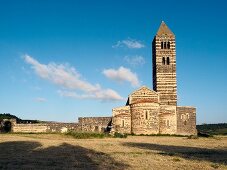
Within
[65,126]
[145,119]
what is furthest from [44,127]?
[145,119]

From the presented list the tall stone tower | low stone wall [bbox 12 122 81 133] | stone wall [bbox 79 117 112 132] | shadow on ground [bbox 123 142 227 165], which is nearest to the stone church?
the tall stone tower

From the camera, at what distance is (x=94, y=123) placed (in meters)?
59.9

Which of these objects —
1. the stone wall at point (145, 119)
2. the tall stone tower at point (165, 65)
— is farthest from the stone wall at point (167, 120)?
the tall stone tower at point (165, 65)

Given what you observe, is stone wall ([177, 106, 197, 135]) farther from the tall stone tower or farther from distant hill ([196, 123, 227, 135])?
distant hill ([196, 123, 227, 135])

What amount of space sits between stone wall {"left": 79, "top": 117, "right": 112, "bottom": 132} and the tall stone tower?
9.96 meters

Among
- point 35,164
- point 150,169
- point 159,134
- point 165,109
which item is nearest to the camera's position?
point 150,169

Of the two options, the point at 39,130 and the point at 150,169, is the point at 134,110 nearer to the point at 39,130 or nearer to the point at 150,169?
the point at 39,130

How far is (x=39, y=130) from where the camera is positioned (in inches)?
2245

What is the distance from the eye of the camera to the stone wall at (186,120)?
55.5 m

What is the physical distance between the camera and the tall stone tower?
197 feet

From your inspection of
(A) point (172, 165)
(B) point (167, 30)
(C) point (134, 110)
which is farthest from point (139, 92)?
(A) point (172, 165)

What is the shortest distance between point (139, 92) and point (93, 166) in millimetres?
39129

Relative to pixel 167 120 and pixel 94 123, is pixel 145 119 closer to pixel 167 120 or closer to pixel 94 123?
pixel 167 120

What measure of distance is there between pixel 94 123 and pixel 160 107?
40.9 ft
